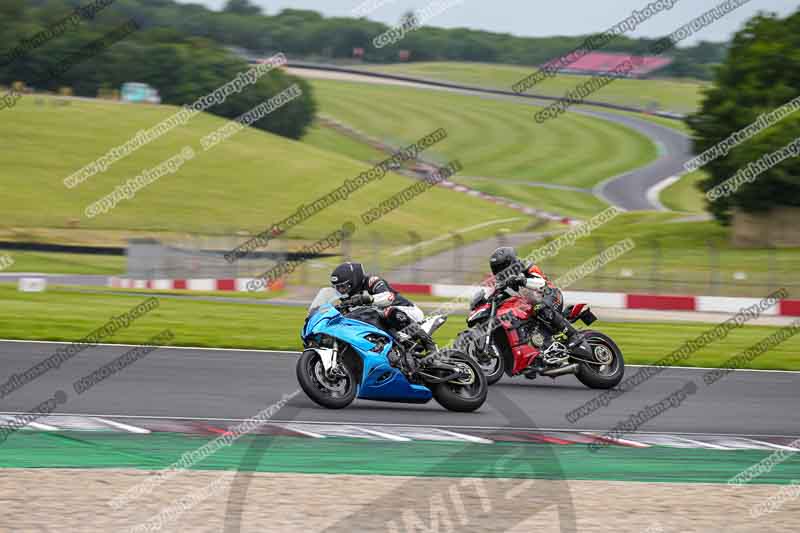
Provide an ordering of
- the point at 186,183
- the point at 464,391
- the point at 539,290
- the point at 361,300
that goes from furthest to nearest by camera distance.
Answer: the point at 186,183 < the point at 539,290 < the point at 464,391 < the point at 361,300

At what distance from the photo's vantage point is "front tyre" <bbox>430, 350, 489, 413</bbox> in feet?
38.4

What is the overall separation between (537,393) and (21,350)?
677 cm

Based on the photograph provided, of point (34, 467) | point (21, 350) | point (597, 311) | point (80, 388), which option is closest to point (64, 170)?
point (597, 311)

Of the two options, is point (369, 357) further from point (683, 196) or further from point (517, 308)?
point (683, 196)

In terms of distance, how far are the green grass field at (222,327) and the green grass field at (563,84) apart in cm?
8543

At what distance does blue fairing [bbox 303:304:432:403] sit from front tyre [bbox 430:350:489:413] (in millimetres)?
145

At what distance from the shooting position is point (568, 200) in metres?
70.9

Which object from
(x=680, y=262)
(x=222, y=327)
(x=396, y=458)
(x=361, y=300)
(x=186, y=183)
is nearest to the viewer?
(x=396, y=458)

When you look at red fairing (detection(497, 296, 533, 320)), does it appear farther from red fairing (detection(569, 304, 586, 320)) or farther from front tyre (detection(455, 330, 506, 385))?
red fairing (detection(569, 304, 586, 320))

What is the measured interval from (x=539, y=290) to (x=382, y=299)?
3.00 m

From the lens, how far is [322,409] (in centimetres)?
1141

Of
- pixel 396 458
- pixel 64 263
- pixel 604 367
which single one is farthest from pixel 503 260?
pixel 64 263

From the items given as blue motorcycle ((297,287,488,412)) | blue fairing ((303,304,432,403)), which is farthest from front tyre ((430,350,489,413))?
blue fairing ((303,304,432,403))

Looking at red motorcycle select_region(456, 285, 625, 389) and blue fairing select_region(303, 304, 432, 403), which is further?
red motorcycle select_region(456, 285, 625, 389)
